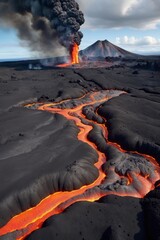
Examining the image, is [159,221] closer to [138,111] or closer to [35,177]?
[35,177]

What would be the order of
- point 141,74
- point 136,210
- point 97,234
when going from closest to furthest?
point 97,234, point 136,210, point 141,74

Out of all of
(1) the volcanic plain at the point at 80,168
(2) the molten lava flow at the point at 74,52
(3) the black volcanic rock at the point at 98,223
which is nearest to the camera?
(3) the black volcanic rock at the point at 98,223

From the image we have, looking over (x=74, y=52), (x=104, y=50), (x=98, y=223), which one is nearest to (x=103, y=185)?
(x=98, y=223)

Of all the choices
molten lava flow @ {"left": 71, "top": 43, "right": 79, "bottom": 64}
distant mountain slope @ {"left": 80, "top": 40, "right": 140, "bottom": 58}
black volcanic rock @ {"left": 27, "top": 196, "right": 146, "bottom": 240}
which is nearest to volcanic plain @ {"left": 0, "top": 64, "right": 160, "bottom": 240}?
black volcanic rock @ {"left": 27, "top": 196, "right": 146, "bottom": 240}

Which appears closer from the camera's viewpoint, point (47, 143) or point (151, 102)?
point (47, 143)

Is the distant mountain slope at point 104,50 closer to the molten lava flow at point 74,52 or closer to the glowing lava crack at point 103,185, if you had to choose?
the molten lava flow at point 74,52

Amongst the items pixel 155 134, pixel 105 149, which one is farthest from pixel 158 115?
pixel 105 149

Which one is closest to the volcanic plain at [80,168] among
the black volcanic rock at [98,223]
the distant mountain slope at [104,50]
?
the black volcanic rock at [98,223]

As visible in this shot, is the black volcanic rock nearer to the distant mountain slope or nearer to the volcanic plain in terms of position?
the volcanic plain

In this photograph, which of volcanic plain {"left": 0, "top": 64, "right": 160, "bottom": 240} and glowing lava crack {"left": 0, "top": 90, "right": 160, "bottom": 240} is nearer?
volcanic plain {"left": 0, "top": 64, "right": 160, "bottom": 240}

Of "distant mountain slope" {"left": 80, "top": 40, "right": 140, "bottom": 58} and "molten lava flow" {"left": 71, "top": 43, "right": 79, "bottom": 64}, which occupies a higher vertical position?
"molten lava flow" {"left": 71, "top": 43, "right": 79, "bottom": 64}

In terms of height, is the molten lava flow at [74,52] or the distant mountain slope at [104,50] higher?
the molten lava flow at [74,52]
